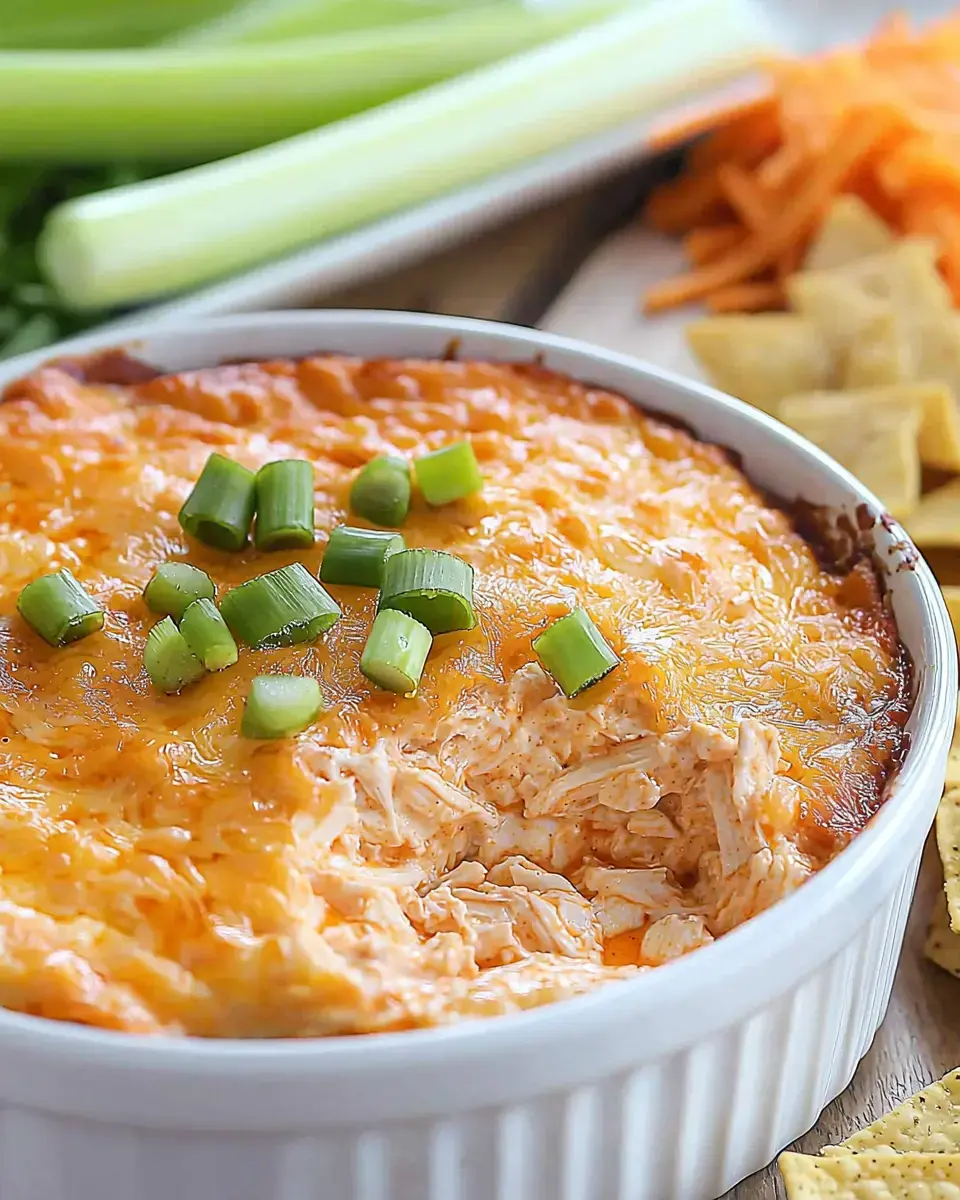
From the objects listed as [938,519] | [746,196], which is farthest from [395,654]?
[746,196]

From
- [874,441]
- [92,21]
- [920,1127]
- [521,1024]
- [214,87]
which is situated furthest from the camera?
[92,21]

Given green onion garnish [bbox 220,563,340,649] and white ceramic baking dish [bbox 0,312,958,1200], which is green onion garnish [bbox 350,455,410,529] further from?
white ceramic baking dish [bbox 0,312,958,1200]

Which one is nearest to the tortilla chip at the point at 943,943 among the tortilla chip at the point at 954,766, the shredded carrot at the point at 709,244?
the tortilla chip at the point at 954,766

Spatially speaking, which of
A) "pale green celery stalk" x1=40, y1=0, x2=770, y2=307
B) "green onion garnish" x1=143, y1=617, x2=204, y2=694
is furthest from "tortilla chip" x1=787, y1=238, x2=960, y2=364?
"green onion garnish" x1=143, y1=617, x2=204, y2=694

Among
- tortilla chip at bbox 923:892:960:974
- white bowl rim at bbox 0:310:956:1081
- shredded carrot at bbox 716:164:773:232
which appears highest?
white bowl rim at bbox 0:310:956:1081

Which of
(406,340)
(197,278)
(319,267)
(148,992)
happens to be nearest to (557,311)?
(319,267)

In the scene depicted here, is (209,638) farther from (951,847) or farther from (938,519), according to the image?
(938,519)

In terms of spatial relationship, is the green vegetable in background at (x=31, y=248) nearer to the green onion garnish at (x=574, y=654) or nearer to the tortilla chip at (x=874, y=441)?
the tortilla chip at (x=874, y=441)
